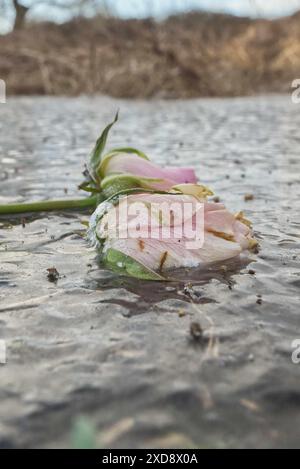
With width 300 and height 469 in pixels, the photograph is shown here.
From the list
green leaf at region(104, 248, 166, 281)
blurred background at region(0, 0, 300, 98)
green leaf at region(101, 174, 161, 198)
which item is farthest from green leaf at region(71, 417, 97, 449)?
blurred background at region(0, 0, 300, 98)

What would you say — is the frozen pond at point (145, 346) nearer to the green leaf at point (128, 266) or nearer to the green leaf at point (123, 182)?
the green leaf at point (128, 266)

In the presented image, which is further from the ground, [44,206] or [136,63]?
[136,63]

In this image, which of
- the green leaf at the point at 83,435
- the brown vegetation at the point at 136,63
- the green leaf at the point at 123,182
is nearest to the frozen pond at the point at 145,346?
the green leaf at the point at 83,435

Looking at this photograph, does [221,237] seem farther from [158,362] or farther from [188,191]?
[158,362]

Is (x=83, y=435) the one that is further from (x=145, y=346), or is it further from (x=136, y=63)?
Result: (x=136, y=63)

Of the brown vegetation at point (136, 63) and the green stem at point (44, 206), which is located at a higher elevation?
the brown vegetation at point (136, 63)

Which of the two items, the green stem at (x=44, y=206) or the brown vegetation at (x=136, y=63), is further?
the brown vegetation at (x=136, y=63)

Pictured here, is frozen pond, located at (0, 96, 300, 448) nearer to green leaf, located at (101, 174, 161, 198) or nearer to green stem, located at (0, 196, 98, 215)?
green stem, located at (0, 196, 98, 215)

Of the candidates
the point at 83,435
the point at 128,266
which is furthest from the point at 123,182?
the point at 83,435
